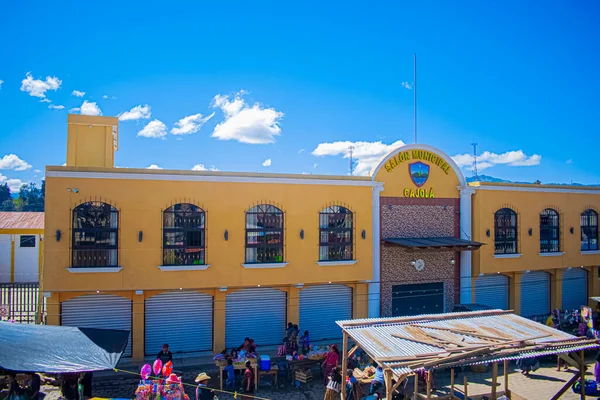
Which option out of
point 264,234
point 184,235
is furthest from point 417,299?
point 184,235

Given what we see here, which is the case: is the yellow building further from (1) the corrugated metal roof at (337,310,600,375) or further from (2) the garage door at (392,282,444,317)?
(1) the corrugated metal roof at (337,310,600,375)

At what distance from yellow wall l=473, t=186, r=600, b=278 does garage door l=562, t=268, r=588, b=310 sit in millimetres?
1007

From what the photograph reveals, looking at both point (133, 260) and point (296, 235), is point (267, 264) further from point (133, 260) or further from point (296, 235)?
point (133, 260)

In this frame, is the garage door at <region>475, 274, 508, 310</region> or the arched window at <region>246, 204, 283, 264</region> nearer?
the arched window at <region>246, 204, 283, 264</region>

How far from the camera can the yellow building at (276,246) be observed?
604 inches

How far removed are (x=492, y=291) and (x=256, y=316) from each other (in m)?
11.9

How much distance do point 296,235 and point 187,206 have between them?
4.42m

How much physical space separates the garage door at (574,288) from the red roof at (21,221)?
110 ft

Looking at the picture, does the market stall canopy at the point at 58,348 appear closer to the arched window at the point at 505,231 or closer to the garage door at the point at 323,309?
the garage door at the point at 323,309

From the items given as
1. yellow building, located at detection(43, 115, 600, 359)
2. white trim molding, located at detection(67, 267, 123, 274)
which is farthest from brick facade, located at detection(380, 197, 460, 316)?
white trim molding, located at detection(67, 267, 123, 274)

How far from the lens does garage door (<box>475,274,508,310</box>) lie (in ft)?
68.3

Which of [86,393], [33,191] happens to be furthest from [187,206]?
[33,191]

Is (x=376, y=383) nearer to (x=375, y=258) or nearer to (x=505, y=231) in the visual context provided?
(x=375, y=258)

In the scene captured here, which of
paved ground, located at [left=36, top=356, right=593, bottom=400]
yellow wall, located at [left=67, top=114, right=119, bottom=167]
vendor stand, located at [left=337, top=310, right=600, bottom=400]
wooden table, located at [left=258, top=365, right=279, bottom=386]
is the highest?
yellow wall, located at [left=67, top=114, right=119, bottom=167]
